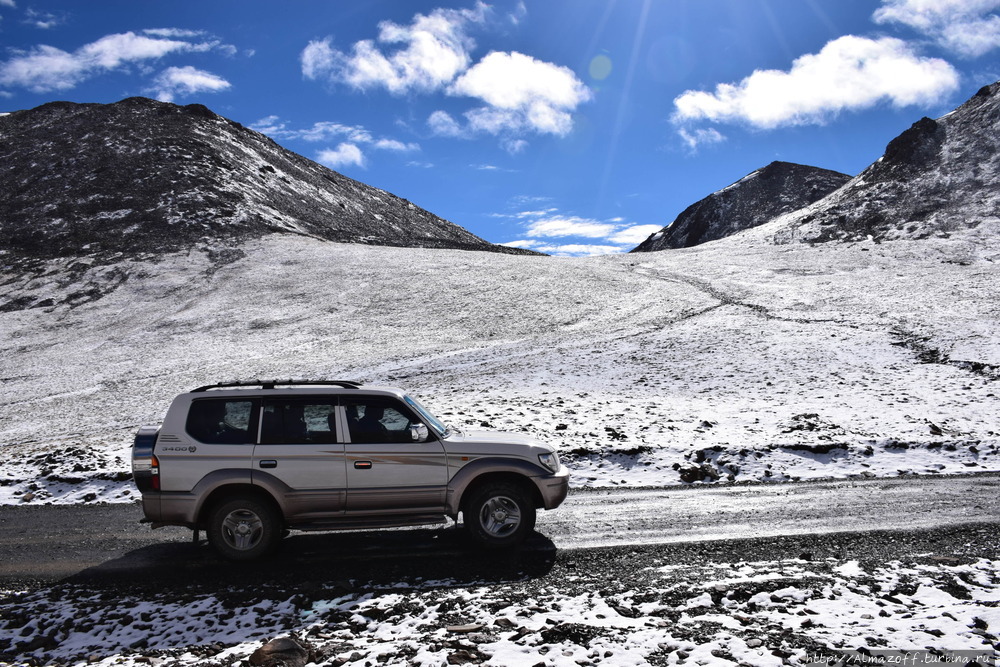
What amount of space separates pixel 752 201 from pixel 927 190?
57.0 m

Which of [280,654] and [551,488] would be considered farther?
[551,488]

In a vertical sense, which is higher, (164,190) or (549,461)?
(164,190)

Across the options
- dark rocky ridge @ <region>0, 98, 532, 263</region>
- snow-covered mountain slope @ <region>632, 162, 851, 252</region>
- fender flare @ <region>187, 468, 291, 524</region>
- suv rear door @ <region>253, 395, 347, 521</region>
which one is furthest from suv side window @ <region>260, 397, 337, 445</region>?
snow-covered mountain slope @ <region>632, 162, 851, 252</region>

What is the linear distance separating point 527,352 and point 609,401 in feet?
26.1

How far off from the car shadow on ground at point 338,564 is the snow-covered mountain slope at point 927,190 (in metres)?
51.9

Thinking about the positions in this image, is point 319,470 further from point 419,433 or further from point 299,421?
point 419,433

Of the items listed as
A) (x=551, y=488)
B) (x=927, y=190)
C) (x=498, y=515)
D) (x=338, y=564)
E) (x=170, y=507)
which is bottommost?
(x=338, y=564)

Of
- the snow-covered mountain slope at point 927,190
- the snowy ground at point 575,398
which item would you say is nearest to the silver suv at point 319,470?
the snowy ground at point 575,398

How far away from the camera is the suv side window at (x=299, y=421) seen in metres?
8.35

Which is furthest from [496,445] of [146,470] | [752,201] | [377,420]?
[752,201]

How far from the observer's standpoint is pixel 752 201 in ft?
370

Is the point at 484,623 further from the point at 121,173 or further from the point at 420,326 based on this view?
the point at 121,173

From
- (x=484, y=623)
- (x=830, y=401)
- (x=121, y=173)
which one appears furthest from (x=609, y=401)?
(x=121, y=173)

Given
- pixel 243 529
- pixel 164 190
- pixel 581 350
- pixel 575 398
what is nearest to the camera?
pixel 243 529
